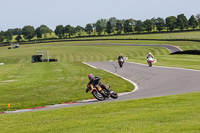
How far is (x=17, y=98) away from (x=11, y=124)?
7.12 meters

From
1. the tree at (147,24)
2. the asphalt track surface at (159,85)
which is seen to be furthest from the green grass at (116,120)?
the tree at (147,24)

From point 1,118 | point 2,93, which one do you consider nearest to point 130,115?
point 1,118

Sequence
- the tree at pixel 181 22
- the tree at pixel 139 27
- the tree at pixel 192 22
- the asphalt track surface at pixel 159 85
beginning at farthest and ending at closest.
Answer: the tree at pixel 139 27 → the tree at pixel 192 22 → the tree at pixel 181 22 → the asphalt track surface at pixel 159 85

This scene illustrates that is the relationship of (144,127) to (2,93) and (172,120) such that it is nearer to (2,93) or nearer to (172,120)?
(172,120)

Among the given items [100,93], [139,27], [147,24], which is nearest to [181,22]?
[147,24]

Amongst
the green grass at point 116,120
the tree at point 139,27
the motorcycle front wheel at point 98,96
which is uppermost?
the tree at point 139,27

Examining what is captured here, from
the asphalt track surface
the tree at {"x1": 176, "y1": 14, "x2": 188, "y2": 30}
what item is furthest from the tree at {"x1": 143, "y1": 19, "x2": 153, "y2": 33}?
the asphalt track surface

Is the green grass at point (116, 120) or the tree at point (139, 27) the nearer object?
the green grass at point (116, 120)

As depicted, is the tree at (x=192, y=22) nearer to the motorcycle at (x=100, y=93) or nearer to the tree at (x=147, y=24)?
the tree at (x=147, y=24)

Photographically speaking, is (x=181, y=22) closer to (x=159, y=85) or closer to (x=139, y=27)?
(x=139, y=27)

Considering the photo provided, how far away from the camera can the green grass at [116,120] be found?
7328 millimetres

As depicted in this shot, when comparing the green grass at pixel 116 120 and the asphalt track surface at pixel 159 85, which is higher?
the green grass at pixel 116 120

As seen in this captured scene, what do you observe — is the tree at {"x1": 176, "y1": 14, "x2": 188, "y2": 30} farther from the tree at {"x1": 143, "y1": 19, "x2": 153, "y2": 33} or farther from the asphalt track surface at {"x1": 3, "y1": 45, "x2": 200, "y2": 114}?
the asphalt track surface at {"x1": 3, "y1": 45, "x2": 200, "y2": 114}

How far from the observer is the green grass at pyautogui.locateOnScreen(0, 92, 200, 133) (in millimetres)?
7328
